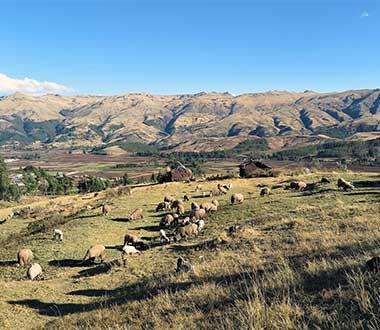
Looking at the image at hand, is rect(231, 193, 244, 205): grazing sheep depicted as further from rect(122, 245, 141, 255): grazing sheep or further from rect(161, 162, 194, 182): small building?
rect(161, 162, 194, 182): small building

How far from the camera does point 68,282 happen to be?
18.6m

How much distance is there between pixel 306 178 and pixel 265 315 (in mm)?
41185

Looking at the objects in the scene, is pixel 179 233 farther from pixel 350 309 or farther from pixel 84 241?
pixel 350 309

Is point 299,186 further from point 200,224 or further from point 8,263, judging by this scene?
A: point 8,263

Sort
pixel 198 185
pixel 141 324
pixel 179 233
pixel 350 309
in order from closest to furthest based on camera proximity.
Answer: pixel 350 309, pixel 141 324, pixel 179 233, pixel 198 185

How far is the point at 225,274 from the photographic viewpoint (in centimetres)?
1284

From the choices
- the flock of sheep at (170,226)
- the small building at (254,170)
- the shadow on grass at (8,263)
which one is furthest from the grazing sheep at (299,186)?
the shadow on grass at (8,263)

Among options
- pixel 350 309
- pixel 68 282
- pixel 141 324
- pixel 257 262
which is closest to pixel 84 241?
pixel 68 282

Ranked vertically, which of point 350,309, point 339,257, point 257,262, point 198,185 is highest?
point 350,309

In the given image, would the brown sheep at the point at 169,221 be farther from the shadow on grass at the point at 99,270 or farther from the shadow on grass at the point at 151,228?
the shadow on grass at the point at 99,270

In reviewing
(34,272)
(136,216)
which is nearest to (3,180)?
(136,216)

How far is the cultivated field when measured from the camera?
776 centimetres

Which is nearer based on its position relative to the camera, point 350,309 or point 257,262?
point 350,309

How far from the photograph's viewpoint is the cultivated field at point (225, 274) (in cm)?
776
